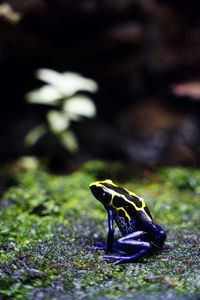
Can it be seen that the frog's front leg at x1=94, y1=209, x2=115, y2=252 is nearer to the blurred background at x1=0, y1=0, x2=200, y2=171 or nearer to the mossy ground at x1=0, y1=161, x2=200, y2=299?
the mossy ground at x1=0, y1=161, x2=200, y2=299

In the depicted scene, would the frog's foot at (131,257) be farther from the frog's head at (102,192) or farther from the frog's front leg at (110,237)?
the frog's head at (102,192)

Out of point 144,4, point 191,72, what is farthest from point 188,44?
point 144,4

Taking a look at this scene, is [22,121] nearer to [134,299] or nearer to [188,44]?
[188,44]

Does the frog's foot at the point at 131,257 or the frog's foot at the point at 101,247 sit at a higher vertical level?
the frog's foot at the point at 101,247

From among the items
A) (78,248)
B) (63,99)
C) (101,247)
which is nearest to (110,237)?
(101,247)

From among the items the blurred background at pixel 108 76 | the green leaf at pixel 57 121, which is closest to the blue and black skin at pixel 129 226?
the green leaf at pixel 57 121

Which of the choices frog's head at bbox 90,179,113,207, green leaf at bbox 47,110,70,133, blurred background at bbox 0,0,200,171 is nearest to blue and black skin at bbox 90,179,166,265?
frog's head at bbox 90,179,113,207
